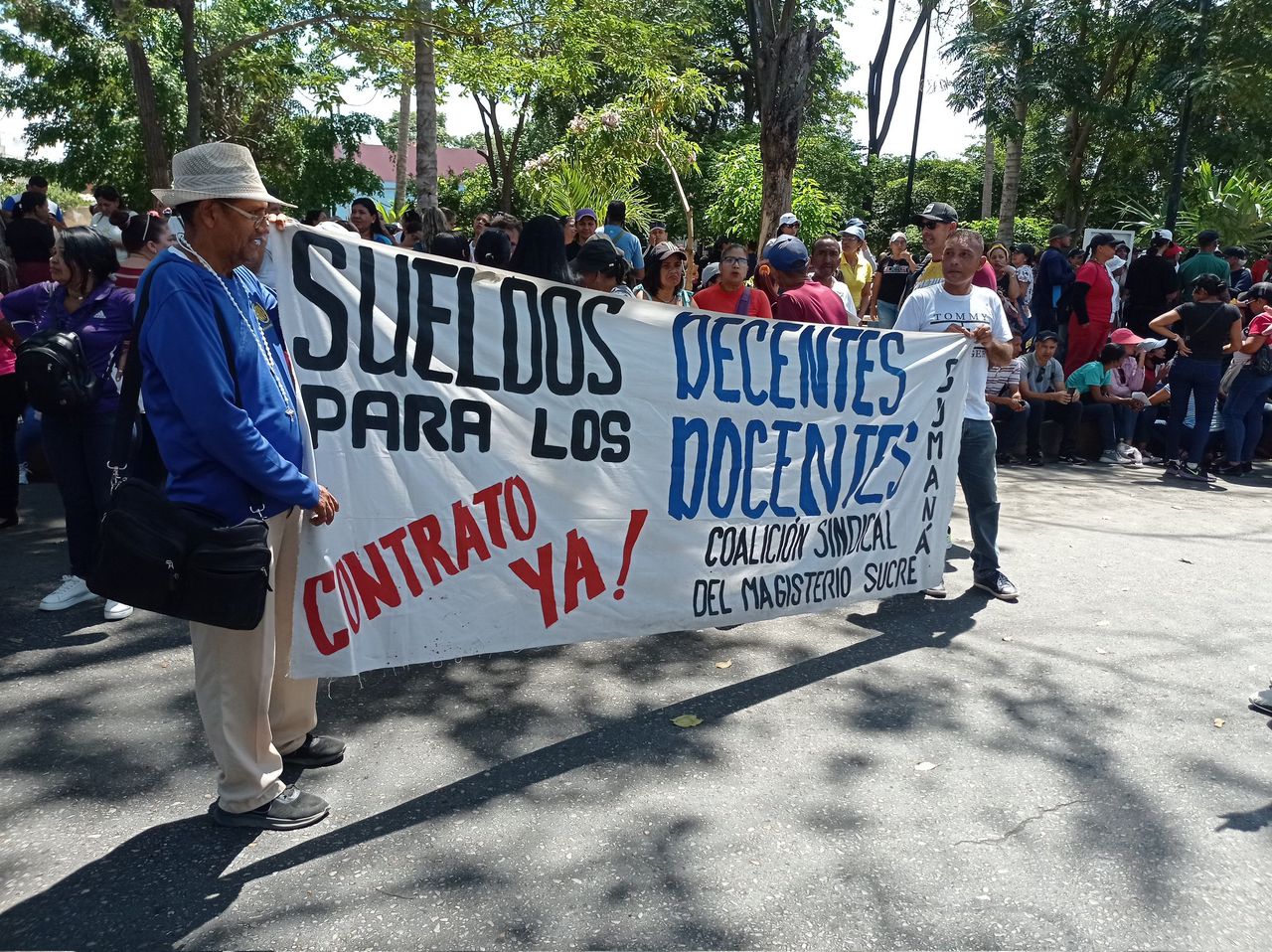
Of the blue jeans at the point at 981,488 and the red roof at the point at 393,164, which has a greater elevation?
the red roof at the point at 393,164

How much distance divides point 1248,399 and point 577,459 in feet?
29.0

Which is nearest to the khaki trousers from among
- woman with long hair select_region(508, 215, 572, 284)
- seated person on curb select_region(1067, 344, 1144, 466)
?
woman with long hair select_region(508, 215, 572, 284)

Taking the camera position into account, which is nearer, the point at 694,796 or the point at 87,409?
the point at 694,796

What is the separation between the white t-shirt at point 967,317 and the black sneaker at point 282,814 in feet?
12.1

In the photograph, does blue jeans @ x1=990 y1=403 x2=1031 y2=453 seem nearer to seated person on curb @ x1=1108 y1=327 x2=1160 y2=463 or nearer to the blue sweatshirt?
seated person on curb @ x1=1108 y1=327 x2=1160 y2=463

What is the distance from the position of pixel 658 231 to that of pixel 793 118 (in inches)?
79.3

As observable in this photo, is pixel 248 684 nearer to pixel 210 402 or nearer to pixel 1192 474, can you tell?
pixel 210 402

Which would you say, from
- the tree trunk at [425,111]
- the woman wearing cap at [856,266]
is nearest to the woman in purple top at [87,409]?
the woman wearing cap at [856,266]

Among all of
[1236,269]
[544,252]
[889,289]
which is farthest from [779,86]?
[1236,269]

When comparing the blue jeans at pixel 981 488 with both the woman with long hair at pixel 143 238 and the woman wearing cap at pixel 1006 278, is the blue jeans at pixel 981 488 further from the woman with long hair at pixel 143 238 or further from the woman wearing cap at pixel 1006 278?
the woman wearing cap at pixel 1006 278

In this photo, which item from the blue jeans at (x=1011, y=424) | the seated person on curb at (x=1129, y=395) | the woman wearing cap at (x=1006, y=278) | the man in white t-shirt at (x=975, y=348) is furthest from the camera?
the woman wearing cap at (x=1006, y=278)

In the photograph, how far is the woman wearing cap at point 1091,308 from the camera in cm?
1172

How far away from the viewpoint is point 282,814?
3129 mm

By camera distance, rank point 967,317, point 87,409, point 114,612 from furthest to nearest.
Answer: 1. point 967,317
2. point 114,612
3. point 87,409
